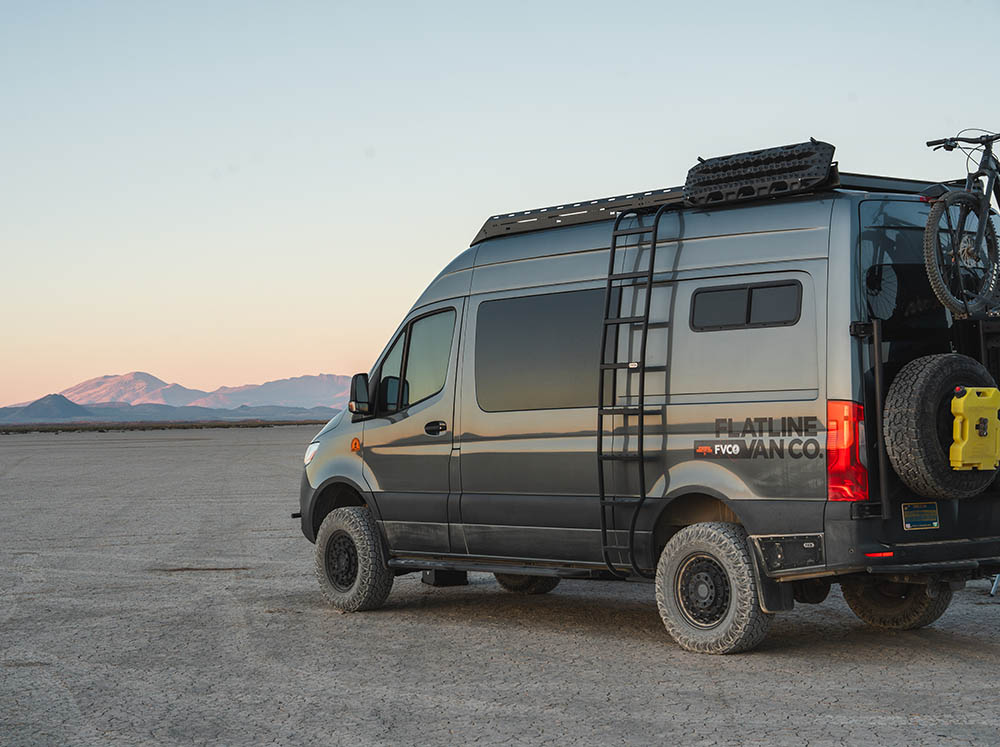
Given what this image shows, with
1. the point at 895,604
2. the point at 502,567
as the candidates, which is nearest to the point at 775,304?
the point at 895,604

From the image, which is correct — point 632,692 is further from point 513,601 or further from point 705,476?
point 513,601

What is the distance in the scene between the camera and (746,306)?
7605 mm

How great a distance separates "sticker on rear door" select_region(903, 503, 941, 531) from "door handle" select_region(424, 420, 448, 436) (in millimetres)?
3484

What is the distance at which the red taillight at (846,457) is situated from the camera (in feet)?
23.0

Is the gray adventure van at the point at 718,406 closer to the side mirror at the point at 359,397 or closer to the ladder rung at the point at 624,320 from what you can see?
the ladder rung at the point at 624,320

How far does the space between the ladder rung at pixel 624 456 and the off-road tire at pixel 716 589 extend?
0.52m

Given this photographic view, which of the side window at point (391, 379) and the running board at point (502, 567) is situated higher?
the side window at point (391, 379)

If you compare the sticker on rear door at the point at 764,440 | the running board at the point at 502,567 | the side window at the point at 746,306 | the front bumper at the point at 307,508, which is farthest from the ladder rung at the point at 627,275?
the front bumper at the point at 307,508

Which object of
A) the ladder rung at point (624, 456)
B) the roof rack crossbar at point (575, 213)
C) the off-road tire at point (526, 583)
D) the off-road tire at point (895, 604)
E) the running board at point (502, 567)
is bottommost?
the off-road tire at point (526, 583)

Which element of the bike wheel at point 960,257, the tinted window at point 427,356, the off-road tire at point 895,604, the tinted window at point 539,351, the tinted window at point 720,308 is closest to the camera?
the bike wheel at point 960,257

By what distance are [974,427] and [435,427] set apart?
3908 millimetres

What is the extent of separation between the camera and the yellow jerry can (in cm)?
710

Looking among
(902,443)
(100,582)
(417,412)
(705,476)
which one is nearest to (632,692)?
(705,476)

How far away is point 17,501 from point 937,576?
17216 mm
